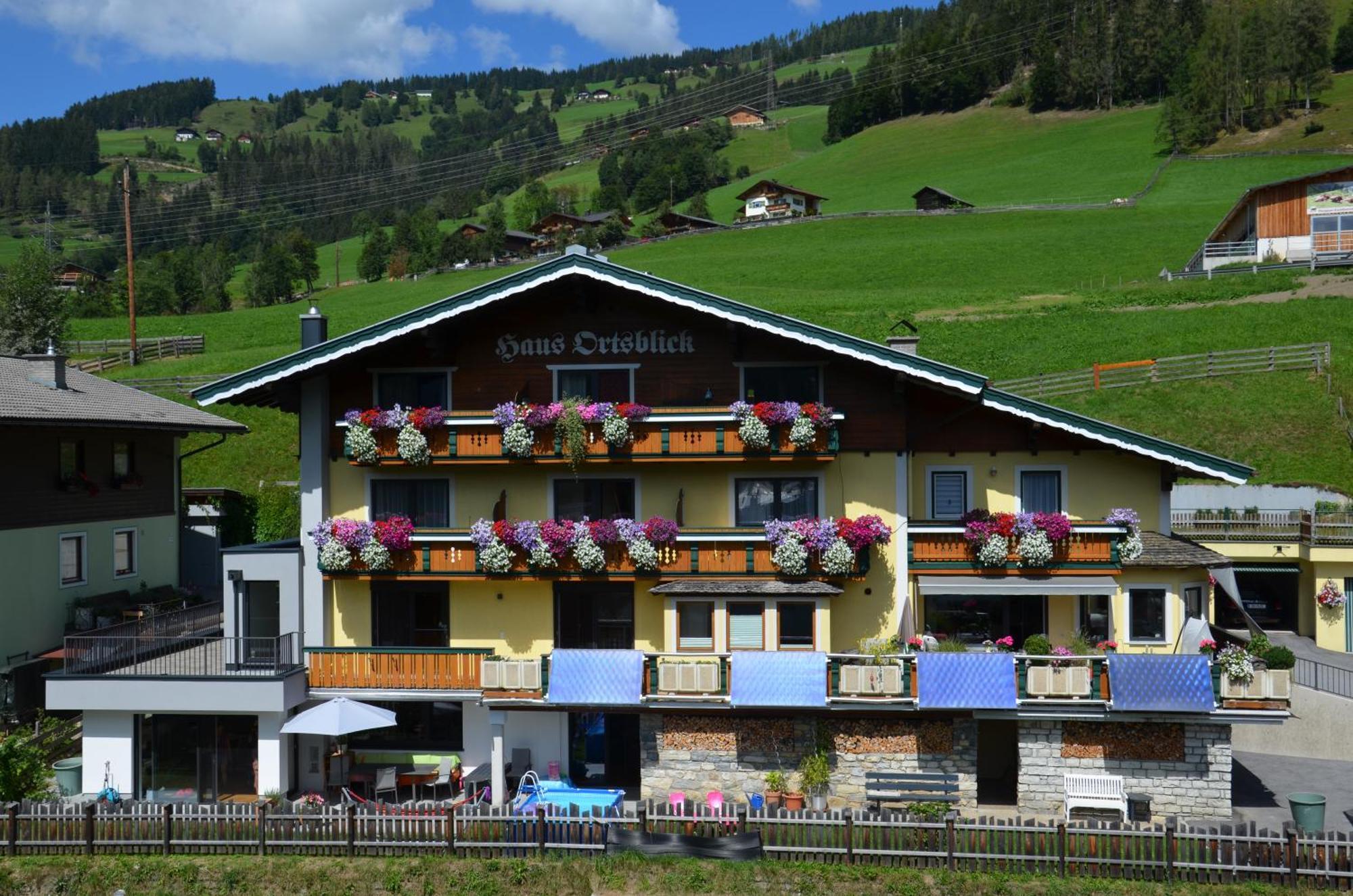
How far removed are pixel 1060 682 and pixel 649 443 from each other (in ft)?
30.3

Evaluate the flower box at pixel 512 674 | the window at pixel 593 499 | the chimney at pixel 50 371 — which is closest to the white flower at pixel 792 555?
the window at pixel 593 499

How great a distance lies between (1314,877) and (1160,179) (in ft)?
332

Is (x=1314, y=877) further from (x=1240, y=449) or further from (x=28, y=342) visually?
(x=28, y=342)

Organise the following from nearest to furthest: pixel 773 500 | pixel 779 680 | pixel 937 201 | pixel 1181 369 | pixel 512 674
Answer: pixel 779 680 → pixel 512 674 → pixel 773 500 → pixel 1181 369 → pixel 937 201

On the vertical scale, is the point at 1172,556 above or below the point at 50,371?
below

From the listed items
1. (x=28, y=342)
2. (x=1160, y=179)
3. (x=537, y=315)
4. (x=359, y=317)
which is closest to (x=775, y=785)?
(x=537, y=315)

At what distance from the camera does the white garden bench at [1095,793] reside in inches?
839

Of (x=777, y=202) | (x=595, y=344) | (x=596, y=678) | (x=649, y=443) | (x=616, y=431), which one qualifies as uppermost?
(x=777, y=202)

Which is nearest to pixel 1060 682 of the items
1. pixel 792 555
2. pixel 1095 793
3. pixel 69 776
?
pixel 1095 793

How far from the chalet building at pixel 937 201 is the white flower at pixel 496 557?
89.2m

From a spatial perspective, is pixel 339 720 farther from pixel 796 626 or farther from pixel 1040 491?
pixel 1040 491

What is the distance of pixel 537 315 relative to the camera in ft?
85.7

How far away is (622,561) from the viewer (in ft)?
80.9

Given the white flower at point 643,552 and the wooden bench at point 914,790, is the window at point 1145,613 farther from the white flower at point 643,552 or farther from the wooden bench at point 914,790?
the white flower at point 643,552
